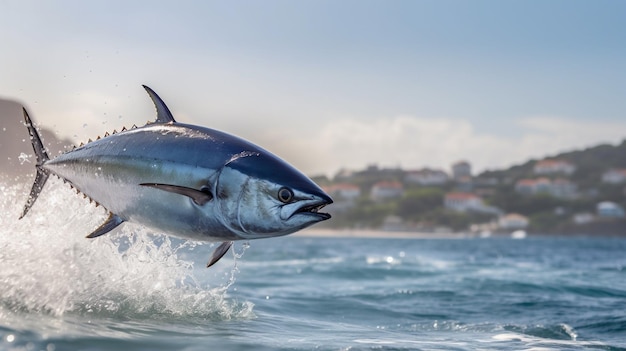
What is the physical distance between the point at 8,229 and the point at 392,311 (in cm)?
565

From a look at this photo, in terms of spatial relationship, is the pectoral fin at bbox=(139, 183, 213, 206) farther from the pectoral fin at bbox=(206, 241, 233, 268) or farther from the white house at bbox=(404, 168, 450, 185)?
the white house at bbox=(404, 168, 450, 185)

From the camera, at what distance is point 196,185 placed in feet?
15.0

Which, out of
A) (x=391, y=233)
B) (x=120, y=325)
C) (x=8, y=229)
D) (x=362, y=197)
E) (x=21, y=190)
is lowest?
(x=120, y=325)

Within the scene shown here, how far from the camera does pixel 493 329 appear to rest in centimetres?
890

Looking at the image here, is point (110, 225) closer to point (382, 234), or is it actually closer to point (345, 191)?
point (382, 234)

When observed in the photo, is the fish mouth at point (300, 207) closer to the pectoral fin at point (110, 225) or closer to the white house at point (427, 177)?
the pectoral fin at point (110, 225)

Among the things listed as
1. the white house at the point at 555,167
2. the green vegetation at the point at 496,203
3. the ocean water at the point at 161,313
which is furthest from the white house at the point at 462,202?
the ocean water at the point at 161,313

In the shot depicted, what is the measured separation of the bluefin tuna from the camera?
435 centimetres

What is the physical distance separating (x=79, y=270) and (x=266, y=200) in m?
3.64

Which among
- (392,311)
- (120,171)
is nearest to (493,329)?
(392,311)

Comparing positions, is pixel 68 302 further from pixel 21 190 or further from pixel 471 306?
pixel 471 306

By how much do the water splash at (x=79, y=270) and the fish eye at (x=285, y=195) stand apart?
2.95m

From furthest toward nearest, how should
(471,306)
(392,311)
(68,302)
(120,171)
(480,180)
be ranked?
(480,180)
(471,306)
(392,311)
(68,302)
(120,171)

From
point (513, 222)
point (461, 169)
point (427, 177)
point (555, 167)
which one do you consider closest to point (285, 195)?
point (513, 222)
